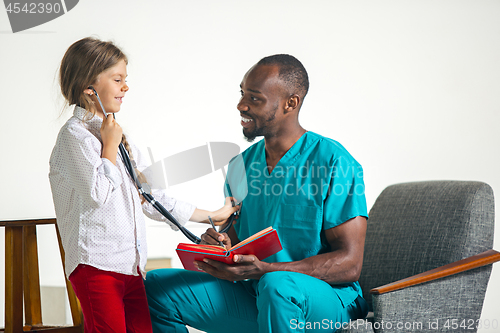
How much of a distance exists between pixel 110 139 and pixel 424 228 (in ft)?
3.61

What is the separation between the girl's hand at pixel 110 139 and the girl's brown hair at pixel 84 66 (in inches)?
4.3

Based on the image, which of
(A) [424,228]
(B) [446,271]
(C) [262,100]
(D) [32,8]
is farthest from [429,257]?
(D) [32,8]

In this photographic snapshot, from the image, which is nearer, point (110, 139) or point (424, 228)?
point (110, 139)

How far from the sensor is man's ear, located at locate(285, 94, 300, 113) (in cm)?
155

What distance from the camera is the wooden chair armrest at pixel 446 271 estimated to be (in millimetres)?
1278

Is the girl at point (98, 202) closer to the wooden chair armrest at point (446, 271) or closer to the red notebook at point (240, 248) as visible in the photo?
the red notebook at point (240, 248)

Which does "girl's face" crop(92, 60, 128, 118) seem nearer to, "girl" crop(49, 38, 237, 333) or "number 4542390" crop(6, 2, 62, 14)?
"girl" crop(49, 38, 237, 333)

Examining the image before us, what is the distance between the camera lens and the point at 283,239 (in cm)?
145

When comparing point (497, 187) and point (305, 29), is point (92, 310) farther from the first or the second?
point (497, 187)

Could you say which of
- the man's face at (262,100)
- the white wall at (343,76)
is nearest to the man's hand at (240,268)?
the man's face at (262,100)

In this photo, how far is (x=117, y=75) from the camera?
1.39 m

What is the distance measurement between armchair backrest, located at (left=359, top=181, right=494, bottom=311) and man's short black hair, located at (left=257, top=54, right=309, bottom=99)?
1.90ft

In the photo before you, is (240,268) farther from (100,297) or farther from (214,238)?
(100,297)

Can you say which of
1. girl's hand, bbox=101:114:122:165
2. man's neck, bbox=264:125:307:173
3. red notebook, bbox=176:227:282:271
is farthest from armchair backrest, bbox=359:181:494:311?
girl's hand, bbox=101:114:122:165
